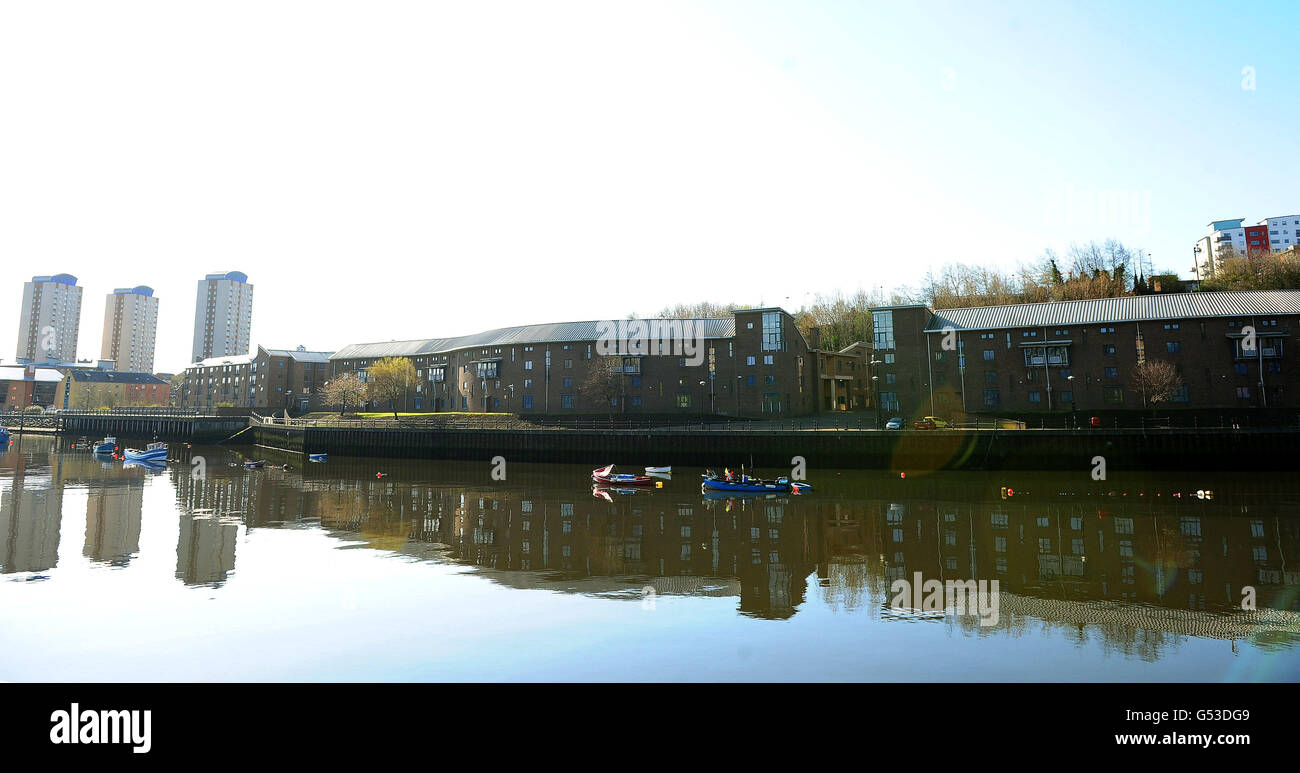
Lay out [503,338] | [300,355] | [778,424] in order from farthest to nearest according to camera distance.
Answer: [300,355] → [503,338] → [778,424]

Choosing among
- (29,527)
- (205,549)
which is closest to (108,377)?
(29,527)

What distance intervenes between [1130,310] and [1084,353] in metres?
6.65

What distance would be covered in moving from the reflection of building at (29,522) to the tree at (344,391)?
56159mm

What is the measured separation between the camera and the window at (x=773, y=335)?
81.1m

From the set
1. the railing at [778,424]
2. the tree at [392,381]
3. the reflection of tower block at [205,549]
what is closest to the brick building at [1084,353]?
the railing at [778,424]

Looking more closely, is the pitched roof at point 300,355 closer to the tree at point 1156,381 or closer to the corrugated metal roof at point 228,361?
the corrugated metal roof at point 228,361

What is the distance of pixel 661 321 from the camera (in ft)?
292

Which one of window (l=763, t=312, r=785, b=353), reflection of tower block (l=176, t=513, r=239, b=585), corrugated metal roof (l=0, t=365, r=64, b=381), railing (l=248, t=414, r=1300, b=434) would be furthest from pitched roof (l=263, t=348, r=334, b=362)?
reflection of tower block (l=176, t=513, r=239, b=585)

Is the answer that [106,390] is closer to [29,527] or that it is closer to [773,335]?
[29,527]

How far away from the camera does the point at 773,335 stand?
266ft
